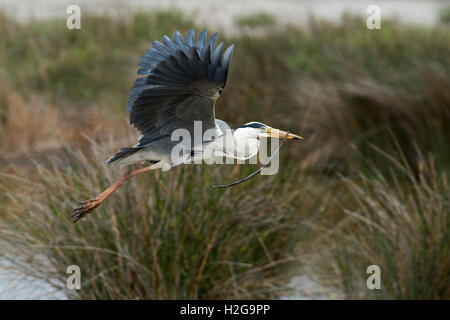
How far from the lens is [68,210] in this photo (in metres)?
4.36

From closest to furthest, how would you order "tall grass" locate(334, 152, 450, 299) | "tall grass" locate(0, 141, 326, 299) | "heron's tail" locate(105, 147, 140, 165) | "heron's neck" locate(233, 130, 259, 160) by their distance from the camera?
"heron's neck" locate(233, 130, 259, 160) → "heron's tail" locate(105, 147, 140, 165) → "tall grass" locate(0, 141, 326, 299) → "tall grass" locate(334, 152, 450, 299)

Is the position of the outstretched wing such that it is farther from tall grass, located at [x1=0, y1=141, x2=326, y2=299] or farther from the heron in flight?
tall grass, located at [x1=0, y1=141, x2=326, y2=299]

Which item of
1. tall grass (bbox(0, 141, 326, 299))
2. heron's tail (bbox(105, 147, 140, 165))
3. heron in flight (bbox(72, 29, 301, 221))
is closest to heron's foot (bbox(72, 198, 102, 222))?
heron in flight (bbox(72, 29, 301, 221))

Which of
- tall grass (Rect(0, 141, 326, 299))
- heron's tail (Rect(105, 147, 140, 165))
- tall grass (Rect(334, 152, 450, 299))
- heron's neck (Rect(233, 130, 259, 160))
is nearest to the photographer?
heron's neck (Rect(233, 130, 259, 160))

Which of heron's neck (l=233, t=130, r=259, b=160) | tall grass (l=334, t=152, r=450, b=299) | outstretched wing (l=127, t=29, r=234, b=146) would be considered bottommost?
tall grass (l=334, t=152, r=450, b=299)

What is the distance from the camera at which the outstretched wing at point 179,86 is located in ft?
6.41

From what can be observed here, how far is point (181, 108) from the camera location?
199cm

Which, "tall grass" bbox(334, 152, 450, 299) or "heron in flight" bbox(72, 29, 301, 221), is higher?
"heron in flight" bbox(72, 29, 301, 221)

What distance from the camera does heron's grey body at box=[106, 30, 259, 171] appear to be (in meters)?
1.93

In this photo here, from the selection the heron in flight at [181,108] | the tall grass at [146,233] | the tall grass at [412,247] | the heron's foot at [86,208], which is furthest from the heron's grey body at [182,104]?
the tall grass at [412,247]

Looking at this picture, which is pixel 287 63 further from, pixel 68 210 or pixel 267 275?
pixel 68 210
